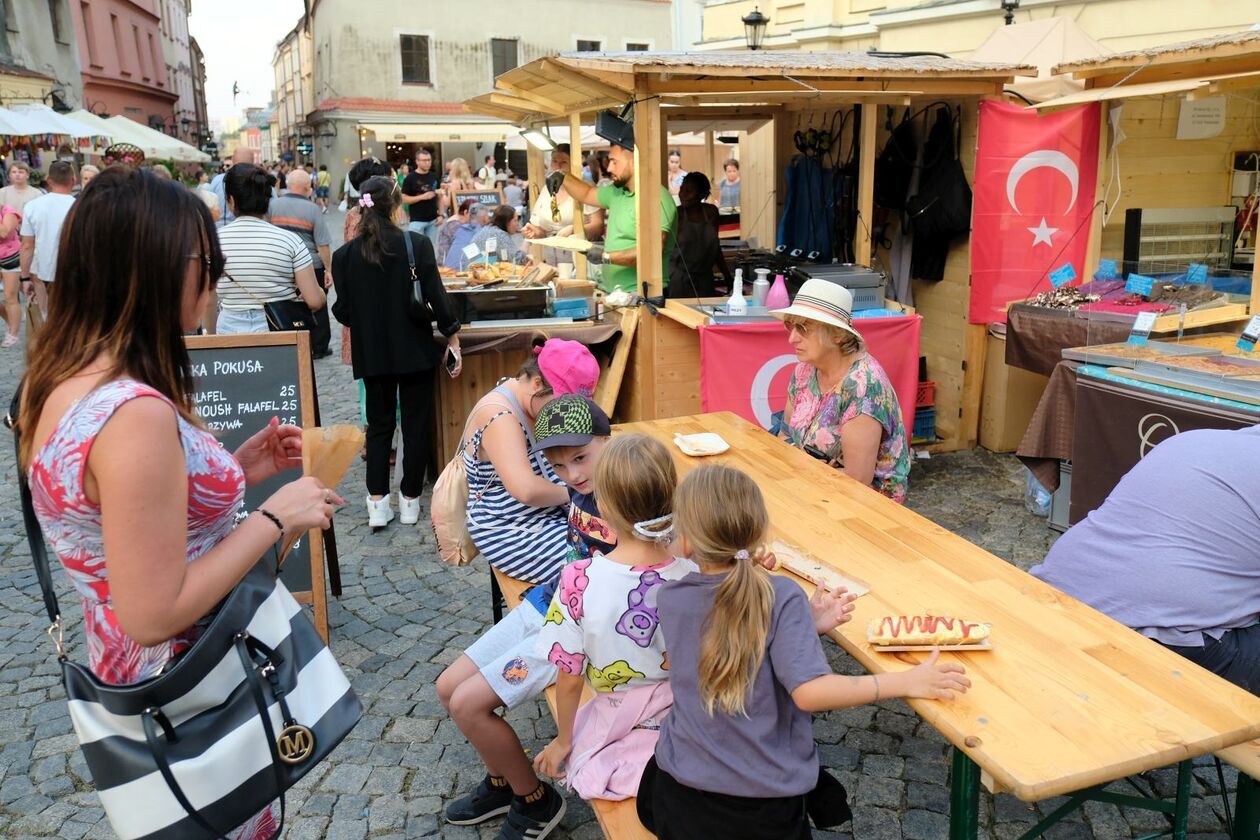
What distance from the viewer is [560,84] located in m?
6.19

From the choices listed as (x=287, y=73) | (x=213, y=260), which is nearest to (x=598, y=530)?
(x=213, y=260)

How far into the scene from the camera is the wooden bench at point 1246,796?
7.14 ft

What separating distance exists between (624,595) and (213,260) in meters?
1.09

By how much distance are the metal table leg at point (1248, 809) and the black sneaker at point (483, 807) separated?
6.31ft

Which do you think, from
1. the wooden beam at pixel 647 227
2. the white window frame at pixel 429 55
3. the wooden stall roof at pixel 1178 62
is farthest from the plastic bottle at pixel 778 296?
the white window frame at pixel 429 55

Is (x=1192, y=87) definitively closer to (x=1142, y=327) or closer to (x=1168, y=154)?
(x=1142, y=327)

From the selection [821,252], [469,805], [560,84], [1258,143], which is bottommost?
[469,805]

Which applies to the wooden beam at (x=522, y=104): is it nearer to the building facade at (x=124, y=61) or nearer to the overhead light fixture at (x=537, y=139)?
the overhead light fixture at (x=537, y=139)

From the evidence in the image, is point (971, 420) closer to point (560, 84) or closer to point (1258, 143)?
point (1258, 143)

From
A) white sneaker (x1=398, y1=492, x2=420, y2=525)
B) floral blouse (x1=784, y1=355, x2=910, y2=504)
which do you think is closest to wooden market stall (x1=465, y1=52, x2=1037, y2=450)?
white sneaker (x1=398, y1=492, x2=420, y2=525)

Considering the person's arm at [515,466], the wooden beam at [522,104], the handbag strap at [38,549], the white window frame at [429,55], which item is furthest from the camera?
the white window frame at [429,55]

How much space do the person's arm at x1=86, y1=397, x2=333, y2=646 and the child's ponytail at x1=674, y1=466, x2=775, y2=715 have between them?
0.90m

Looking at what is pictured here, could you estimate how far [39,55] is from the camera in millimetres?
19969

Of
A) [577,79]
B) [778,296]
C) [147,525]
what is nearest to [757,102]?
[577,79]
